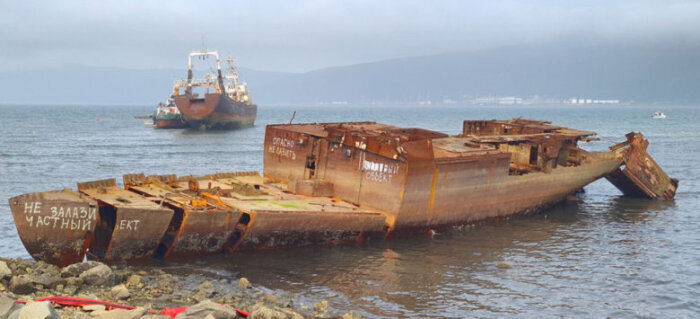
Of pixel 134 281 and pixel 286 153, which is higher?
pixel 286 153

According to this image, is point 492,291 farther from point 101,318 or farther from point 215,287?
point 101,318

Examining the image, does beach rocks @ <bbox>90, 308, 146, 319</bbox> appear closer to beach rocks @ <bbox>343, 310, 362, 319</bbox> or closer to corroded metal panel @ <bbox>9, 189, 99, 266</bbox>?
beach rocks @ <bbox>343, 310, 362, 319</bbox>

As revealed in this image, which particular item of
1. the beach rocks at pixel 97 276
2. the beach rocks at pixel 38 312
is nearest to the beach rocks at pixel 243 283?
the beach rocks at pixel 97 276

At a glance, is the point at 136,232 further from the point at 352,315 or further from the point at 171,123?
the point at 171,123

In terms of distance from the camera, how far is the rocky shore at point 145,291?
12008 mm

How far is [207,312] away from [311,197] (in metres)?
9.70

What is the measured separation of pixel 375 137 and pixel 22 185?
20.0 meters

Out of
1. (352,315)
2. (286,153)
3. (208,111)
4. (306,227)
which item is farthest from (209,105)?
(352,315)

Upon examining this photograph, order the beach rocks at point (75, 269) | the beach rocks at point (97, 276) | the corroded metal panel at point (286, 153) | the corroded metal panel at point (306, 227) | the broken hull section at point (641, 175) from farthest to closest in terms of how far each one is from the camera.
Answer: the broken hull section at point (641, 175) < the corroded metal panel at point (286, 153) < the corroded metal panel at point (306, 227) < the beach rocks at point (75, 269) < the beach rocks at point (97, 276)

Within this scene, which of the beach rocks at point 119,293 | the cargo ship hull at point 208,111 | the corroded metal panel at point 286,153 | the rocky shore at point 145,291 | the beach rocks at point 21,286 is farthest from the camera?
the cargo ship hull at point 208,111

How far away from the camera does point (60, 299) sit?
12.1 metres

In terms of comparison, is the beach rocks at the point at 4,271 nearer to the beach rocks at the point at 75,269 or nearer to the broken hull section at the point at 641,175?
the beach rocks at the point at 75,269

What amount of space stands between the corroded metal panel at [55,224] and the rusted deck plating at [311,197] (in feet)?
0.08

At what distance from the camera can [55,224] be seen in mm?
15469
